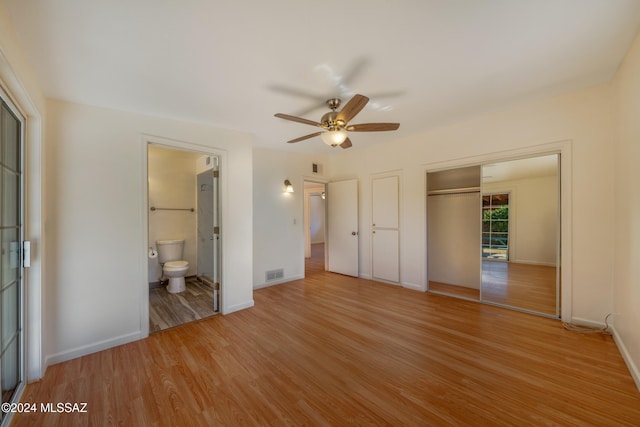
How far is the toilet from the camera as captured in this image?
3906mm

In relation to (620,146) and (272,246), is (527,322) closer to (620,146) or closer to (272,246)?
(620,146)

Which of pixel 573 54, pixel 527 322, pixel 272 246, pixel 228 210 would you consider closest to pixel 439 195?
pixel 527 322

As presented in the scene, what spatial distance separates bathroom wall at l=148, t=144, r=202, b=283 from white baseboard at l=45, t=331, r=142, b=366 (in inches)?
81.7

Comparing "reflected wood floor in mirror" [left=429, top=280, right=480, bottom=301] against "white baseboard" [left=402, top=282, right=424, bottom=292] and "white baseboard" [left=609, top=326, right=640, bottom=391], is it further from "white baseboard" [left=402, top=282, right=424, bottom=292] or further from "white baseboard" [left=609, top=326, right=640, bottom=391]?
"white baseboard" [left=609, top=326, right=640, bottom=391]

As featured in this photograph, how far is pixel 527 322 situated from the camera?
9.21 ft

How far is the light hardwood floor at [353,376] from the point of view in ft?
5.11

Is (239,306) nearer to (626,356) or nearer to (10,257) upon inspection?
(10,257)

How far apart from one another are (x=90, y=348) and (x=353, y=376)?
2.48 meters

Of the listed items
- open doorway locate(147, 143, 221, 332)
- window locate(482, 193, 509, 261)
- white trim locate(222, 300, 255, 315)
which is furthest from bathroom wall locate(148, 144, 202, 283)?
window locate(482, 193, 509, 261)

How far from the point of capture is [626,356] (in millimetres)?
2010

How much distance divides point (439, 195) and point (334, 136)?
2879 millimetres

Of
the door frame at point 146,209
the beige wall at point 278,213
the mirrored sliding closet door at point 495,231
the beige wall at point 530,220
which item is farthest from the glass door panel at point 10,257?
the beige wall at point 530,220

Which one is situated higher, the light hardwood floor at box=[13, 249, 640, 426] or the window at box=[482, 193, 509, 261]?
the window at box=[482, 193, 509, 261]

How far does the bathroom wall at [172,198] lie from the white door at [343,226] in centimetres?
272
